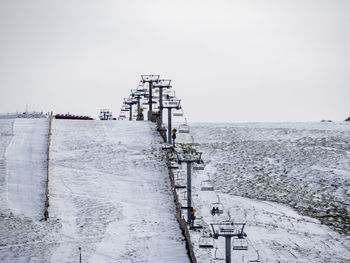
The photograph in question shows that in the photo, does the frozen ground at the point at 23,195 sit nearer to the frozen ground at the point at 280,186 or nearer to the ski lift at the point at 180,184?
the ski lift at the point at 180,184

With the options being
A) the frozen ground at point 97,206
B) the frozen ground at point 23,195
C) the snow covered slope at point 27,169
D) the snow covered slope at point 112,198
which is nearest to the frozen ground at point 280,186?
the snow covered slope at point 112,198

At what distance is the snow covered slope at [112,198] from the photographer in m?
20.7

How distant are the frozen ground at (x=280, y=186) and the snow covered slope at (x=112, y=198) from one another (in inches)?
93.5

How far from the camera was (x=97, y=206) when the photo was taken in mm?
26109

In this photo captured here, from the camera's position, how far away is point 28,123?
151ft

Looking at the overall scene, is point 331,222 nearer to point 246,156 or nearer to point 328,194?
point 328,194

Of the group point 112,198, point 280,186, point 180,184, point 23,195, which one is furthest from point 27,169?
point 280,186

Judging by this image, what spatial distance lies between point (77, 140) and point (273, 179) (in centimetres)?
1825

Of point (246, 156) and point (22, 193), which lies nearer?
point (22, 193)

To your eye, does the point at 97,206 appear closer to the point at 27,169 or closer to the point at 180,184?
the point at 180,184

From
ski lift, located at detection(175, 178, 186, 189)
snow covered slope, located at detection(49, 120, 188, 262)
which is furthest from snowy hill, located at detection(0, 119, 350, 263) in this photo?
ski lift, located at detection(175, 178, 186, 189)

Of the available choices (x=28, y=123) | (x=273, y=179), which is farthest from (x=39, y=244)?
(x=28, y=123)

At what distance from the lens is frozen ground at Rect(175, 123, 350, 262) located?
2427 cm

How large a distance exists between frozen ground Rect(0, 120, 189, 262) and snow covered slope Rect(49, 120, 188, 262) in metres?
0.05
